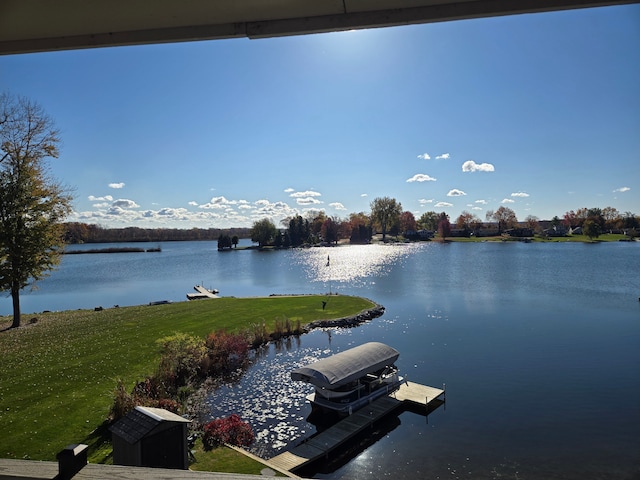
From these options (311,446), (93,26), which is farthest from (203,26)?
(311,446)

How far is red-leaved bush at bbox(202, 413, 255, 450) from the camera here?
46.9 feet

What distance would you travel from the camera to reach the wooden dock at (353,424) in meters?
14.0

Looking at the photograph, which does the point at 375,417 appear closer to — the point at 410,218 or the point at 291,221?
the point at 291,221

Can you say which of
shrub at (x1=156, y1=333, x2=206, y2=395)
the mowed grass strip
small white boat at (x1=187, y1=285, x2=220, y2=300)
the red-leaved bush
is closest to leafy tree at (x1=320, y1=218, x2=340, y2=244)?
small white boat at (x1=187, y1=285, x2=220, y2=300)

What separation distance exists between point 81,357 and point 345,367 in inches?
559

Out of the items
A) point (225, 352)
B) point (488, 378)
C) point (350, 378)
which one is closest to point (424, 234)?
point (488, 378)

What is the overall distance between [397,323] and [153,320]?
20.3 meters

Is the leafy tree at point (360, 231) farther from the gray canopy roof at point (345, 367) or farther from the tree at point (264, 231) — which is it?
the gray canopy roof at point (345, 367)

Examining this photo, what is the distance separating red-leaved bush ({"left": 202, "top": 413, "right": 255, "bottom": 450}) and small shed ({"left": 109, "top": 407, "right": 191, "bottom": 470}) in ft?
19.7

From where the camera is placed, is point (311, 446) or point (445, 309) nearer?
point (311, 446)

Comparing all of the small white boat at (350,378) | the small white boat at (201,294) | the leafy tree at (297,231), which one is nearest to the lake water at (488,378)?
the small white boat at (350,378)

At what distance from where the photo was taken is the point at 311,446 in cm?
1478

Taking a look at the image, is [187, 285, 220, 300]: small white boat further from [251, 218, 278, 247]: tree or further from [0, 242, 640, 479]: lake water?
[251, 218, 278, 247]: tree

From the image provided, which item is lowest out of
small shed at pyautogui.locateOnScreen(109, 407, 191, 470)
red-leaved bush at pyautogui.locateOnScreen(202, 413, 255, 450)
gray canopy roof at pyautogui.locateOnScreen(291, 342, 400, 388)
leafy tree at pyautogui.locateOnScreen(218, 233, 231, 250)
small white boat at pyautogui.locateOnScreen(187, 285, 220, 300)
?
red-leaved bush at pyautogui.locateOnScreen(202, 413, 255, 450)
